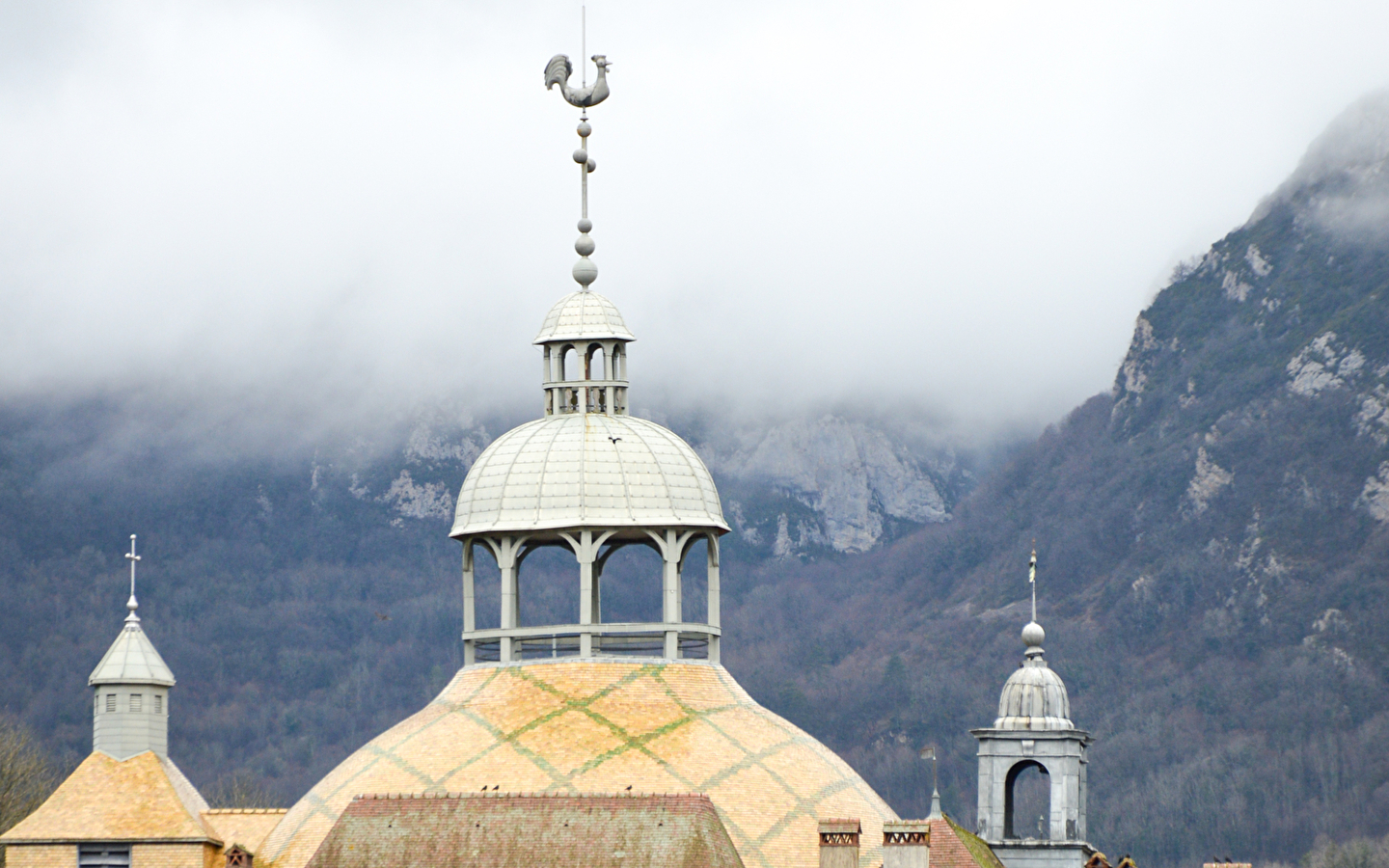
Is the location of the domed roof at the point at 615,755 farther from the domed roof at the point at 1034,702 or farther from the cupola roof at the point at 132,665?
the domed roof at the point at 1034,702

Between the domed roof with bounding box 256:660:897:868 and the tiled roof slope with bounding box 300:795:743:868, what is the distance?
3093 mm

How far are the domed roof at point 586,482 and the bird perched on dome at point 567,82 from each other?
11.2 meters

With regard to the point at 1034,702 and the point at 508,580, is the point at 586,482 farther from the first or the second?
the point at 1034,702

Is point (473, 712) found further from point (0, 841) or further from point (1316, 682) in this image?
point (1316, 682)

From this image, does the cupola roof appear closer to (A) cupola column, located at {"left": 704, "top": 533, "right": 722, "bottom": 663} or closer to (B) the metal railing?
(B) the metal railing

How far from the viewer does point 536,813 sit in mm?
70062

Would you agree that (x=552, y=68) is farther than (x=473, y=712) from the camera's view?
Yes

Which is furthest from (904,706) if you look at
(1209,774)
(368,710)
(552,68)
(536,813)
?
(536,813)

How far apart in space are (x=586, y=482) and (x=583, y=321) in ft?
18.5

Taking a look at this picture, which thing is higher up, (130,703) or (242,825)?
(130,703)

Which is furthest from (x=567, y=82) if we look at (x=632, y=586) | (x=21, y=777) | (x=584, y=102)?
(x=632, y=586)

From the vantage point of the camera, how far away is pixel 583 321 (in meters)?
82.9

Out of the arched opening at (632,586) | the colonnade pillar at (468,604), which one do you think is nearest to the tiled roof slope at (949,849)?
the colonnade pillar at (468,604)

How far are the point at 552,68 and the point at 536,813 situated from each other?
27147 mm
